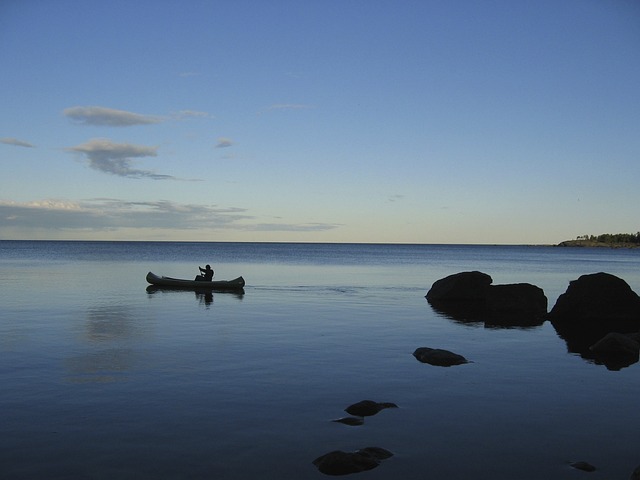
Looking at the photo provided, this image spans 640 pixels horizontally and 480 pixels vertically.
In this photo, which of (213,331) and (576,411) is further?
(213,331)

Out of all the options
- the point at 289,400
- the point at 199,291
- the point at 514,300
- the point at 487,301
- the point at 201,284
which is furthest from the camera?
the point at 201,284

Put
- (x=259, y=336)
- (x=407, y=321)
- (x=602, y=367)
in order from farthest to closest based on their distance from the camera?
(x=407, y=321) < (x=259, y=336) < (x=602, y=367)

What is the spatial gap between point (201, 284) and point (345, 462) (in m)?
41.4

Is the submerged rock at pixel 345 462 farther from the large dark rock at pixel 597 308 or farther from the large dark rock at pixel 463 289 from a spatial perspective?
the large dark rock at pixel 463 289

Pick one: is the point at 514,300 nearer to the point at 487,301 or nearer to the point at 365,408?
the point at 487,301

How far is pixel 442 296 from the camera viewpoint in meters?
44.1

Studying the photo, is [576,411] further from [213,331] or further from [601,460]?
[213,331]

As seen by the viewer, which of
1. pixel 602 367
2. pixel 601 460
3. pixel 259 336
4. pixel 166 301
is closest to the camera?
pixel 601 460

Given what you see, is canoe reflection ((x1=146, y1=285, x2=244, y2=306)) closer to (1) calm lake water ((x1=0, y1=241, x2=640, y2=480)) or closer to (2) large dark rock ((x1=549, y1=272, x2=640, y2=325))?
(1) calm lake water ((x1=0, y1=241, x2=640, y2=480))

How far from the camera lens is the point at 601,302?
34.2 m

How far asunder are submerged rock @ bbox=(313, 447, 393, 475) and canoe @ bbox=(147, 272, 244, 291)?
39523mm

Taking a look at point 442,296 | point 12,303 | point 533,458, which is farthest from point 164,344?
point 442,296

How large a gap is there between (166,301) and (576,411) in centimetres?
3206

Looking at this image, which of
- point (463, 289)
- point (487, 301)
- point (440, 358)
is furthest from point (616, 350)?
point (463, 289)
